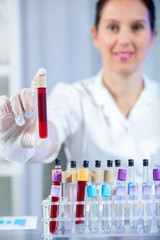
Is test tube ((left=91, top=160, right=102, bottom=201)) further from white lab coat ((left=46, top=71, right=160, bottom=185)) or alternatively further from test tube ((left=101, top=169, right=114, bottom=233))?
white lab coat ((left=46, top=71, right=160, bottom=185))

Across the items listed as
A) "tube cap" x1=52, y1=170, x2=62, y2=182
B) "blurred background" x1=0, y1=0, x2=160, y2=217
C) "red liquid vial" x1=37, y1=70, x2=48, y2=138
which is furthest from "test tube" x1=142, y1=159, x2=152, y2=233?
"blurred background" x1=0, y1=0, x2=160, y2=217

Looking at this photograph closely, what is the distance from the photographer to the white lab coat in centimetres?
211

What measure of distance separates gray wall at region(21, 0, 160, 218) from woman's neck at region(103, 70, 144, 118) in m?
0.14

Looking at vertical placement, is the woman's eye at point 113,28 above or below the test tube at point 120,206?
above

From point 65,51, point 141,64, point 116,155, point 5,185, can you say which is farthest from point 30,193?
point 141,64

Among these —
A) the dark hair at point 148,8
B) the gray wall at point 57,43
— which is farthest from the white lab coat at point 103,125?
the dark hair at point 148,8

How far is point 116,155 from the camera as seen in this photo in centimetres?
209

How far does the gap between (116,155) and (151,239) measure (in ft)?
3.68

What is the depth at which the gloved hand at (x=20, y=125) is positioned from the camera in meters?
1.02

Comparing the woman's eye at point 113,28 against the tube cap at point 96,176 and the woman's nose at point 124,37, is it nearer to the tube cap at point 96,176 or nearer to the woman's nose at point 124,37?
the woman's nose at point 124,37

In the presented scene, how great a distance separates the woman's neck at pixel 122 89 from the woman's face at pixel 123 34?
0.04 meters

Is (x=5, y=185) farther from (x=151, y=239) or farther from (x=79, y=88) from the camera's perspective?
(x=151, y=239)

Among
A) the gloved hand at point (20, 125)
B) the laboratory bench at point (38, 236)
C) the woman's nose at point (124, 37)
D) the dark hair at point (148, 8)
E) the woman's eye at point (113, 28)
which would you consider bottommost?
the laboratory bench at point (38, 236)

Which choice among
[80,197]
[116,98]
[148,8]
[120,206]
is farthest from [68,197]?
[148,8]
